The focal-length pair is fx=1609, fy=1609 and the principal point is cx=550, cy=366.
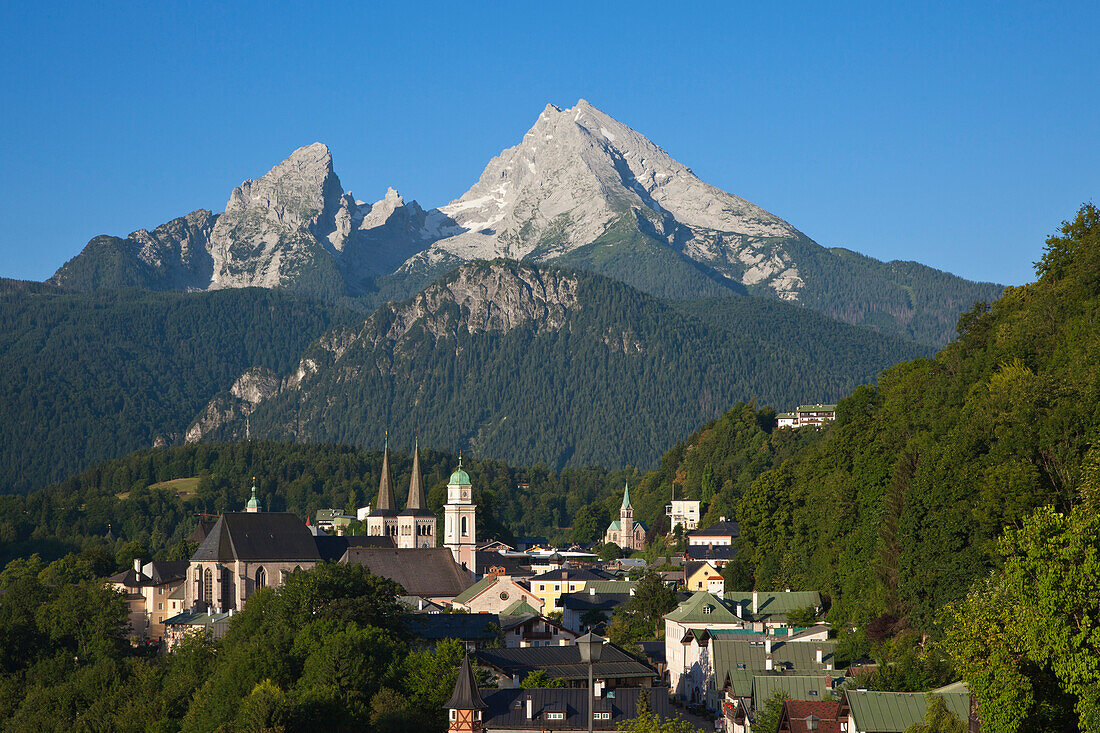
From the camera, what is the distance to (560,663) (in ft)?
310

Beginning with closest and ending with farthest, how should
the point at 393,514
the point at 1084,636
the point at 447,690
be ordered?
the point at 1084,636 → the point at 447,690 → the point at 393,514

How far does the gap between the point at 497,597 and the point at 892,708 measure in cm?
7055

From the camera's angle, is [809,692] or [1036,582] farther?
[809,692]

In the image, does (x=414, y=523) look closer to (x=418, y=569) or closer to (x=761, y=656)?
(x=418, y=569)

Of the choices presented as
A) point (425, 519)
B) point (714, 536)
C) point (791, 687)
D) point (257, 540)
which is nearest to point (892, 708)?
point (791, 687)

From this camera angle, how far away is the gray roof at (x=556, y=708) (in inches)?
3056

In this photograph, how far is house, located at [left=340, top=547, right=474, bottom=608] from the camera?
140 m

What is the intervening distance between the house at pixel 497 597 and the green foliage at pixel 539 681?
4144 centimetres

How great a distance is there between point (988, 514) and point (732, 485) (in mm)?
128947

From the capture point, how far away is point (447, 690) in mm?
81125

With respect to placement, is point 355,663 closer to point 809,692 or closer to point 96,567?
point 809,692

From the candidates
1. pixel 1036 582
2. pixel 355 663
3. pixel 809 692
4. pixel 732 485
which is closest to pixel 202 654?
pixel 355 663

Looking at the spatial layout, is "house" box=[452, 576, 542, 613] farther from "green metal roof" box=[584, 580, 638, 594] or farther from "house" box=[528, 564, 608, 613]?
"green metal roof" box=[584, 580, 638, 594]

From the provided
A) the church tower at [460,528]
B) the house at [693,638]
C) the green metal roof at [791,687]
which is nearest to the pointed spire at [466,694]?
the green metal roof at [791,687]
